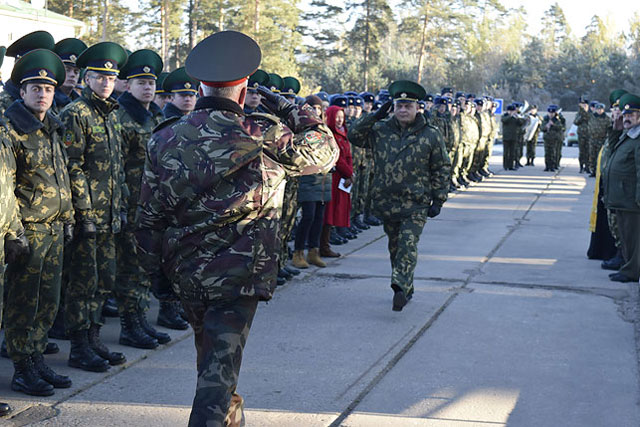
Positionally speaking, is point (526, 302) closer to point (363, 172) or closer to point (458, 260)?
point (458, 260)

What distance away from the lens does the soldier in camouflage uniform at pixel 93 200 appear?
569 cm

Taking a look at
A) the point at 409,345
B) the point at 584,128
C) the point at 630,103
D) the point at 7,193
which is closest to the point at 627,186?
the point at 630,103

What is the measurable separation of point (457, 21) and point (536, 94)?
34.4 feet

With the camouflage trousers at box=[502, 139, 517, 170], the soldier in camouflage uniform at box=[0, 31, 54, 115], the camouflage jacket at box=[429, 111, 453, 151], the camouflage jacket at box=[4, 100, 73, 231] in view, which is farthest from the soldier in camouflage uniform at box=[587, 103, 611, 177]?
the camouflage jacket at box=[4, 100, 73, 231]

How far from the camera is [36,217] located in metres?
5.19

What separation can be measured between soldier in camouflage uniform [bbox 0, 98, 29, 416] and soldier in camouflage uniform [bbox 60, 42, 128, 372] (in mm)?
668

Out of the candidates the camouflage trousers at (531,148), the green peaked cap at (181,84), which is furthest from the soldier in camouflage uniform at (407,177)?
the camouflage trousers at (531,148)

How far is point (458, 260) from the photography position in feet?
33.6

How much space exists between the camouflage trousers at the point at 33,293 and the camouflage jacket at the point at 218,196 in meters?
1.55

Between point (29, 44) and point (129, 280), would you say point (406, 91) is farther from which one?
point (29, 44)

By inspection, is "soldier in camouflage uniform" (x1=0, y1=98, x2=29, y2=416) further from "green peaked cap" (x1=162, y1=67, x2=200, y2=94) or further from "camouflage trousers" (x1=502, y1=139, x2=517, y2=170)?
"camouflage trousers" (x1=502, y1=139, x2=517, y2=170)

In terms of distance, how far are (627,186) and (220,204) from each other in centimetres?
626

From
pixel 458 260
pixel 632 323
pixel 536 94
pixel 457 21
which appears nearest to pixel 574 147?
pixel 536 94

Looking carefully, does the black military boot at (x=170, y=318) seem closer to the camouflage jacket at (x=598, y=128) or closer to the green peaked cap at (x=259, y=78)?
the green peaked cap at (x=259, y=78)
